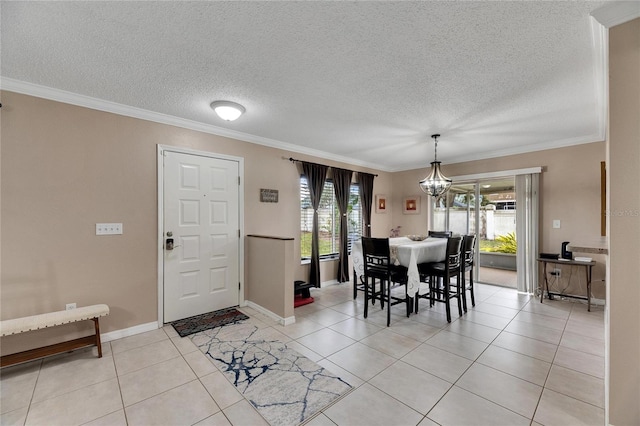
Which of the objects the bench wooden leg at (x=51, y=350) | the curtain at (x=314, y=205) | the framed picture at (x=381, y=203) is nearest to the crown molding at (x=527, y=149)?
the framed picture at (x=381, y=203)

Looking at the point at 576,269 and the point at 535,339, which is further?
the point at 576,269

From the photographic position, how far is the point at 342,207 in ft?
16.9

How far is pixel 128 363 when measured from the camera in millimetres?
2396

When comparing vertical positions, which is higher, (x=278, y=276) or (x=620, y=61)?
(x=620, y=61)

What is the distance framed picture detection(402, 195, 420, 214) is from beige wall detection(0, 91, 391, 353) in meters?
4.46

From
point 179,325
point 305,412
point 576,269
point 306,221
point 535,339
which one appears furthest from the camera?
point 306,221

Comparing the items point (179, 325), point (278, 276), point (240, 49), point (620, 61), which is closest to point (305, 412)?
point (278, 276)

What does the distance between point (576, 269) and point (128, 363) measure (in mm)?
5847

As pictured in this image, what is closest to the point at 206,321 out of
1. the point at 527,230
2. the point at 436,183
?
the point at 436,183

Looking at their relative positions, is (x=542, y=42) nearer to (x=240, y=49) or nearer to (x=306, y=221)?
(x=240, y=49)

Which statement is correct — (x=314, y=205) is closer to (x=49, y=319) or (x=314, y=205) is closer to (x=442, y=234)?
(x=442, y=234)

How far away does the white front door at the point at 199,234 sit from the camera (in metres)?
3.25

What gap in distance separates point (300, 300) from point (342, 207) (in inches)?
76.6

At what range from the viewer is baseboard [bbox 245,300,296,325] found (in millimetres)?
3226
